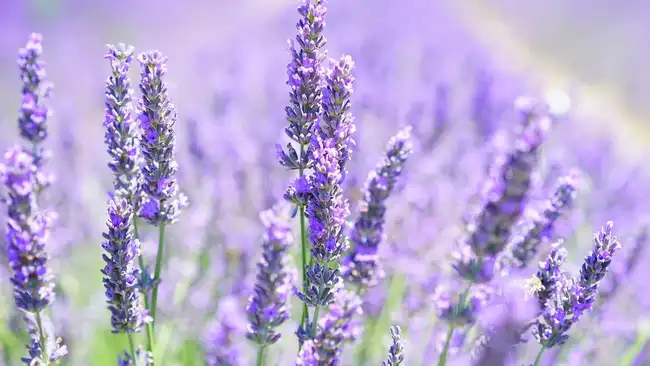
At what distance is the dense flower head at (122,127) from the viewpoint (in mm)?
1721

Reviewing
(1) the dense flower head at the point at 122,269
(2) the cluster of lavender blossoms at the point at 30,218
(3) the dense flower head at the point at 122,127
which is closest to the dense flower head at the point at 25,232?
(2) the cluster of lavender blossoms at the point at 30,218

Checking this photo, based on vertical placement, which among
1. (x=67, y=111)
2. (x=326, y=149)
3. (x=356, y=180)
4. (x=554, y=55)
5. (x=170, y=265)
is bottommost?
(x=326, y=149)

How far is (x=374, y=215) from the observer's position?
197 cm

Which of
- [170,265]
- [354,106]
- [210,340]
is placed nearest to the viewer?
[210,340]

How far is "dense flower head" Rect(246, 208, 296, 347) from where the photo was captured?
1.51 metres

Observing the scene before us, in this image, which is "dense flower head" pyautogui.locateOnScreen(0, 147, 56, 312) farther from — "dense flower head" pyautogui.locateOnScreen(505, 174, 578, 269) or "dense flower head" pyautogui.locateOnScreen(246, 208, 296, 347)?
"dense flower head" pyautogui.locateOnScreen(505, 174, 578, 269)

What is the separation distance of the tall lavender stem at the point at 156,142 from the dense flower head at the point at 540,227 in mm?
1077

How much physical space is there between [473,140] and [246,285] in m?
2.59

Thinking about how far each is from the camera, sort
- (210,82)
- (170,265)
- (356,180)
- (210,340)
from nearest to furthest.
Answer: (210,340) < (356,180) < (170,265) < (210,82)

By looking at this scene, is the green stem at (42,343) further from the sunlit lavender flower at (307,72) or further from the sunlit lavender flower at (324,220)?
the sunlit lavender flower at (307,72)

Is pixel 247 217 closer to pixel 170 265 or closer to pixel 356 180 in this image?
pixel 170 265

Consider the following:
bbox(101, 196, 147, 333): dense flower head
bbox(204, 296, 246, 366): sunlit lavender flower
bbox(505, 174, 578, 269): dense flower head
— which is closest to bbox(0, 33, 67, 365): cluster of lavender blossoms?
bbox(101, 196, 147, 333): dense flower head

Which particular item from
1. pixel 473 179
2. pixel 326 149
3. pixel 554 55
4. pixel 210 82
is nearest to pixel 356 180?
pixel 473 179

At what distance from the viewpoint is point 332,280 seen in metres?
1.70
